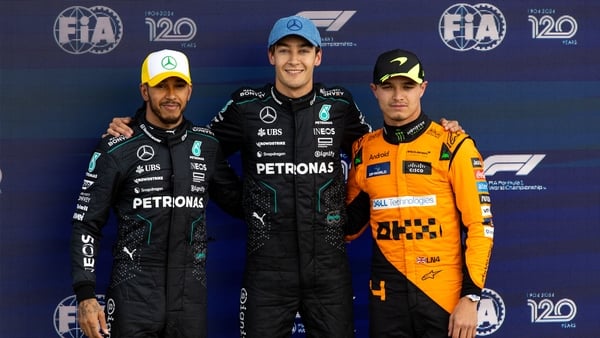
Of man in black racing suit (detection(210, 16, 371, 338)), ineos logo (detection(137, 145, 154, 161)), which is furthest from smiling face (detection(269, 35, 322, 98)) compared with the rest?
ineos logo (detection(137, 145, 154, 161))

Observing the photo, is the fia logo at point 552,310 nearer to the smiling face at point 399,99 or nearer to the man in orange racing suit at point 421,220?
the man in orange racing suit at point 421,220

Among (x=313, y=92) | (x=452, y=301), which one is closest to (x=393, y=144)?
(x=313, y=92)

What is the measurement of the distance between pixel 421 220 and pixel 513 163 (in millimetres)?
1147

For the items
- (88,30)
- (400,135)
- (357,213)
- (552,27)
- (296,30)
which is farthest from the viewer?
(552,27)

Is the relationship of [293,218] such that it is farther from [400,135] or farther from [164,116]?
[164,116]

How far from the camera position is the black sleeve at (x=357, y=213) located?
143 inches

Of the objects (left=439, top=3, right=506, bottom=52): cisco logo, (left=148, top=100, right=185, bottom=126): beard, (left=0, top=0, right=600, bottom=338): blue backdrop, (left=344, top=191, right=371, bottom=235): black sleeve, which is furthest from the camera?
(left=439, top=3, right=506, bottom=52): cisco logo

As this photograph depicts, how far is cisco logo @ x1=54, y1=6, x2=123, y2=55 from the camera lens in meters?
4.07

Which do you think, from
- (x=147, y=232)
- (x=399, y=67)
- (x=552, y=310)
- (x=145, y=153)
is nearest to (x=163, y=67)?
(x=145, y=153)

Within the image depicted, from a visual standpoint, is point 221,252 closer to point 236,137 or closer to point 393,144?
point 236,137

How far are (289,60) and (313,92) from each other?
205 mm

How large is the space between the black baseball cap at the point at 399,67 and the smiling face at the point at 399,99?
3cm

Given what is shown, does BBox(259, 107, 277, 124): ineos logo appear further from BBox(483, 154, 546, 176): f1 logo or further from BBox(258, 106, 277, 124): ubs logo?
BBox(483, 154, 546, 176): f1 logo

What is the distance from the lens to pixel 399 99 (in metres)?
3.35
